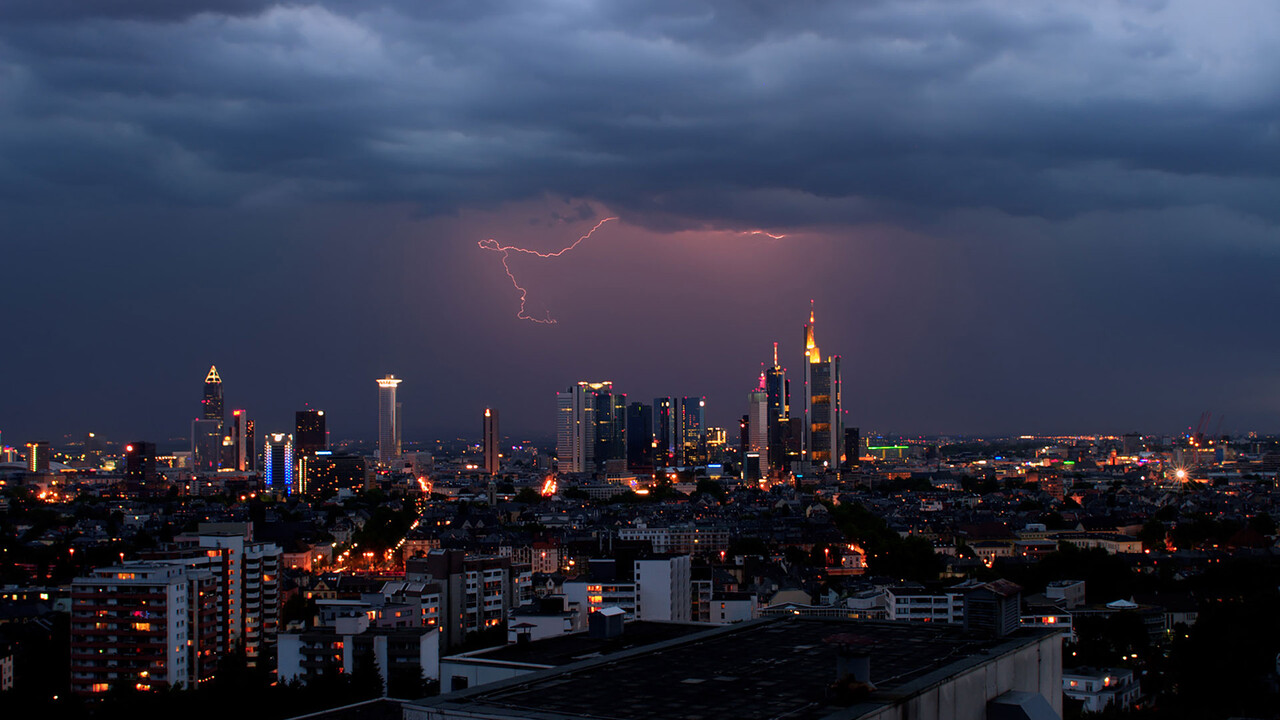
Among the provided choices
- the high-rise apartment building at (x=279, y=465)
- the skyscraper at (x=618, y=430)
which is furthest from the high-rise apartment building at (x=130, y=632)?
the skyscraper at (x=618, y=430)

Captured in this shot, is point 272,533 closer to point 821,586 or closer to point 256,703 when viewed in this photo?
point 821,586

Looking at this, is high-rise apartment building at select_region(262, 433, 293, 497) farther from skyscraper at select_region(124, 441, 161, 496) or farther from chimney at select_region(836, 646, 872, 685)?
chimney at select_region(836, 646, 872, 685)

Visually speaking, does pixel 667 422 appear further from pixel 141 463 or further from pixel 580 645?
pixel 580 645

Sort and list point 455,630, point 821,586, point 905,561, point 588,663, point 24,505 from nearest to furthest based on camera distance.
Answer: point 588,663 → point 455,630 → point 821,586 → point 905,561 → point 24,505

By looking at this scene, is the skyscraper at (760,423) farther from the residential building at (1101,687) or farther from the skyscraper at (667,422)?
the residential building at (1101,687)

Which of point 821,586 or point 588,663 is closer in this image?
point 588,663

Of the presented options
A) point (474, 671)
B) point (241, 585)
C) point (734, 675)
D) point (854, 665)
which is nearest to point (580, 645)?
point (474, 671)

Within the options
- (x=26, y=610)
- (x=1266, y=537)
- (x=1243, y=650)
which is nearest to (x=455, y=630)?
(x=26, y=610)
